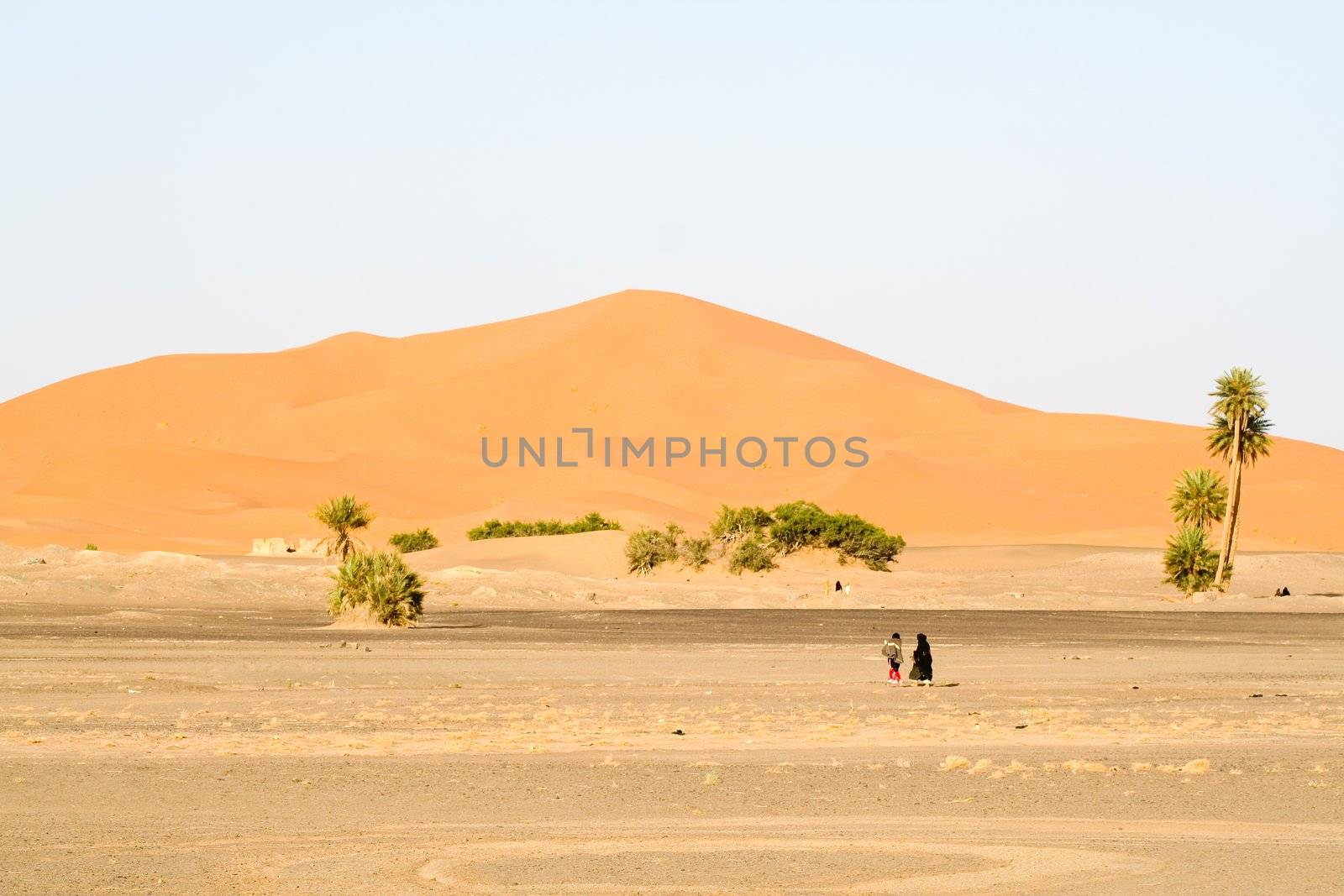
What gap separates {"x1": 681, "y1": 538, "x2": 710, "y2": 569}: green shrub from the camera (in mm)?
56125

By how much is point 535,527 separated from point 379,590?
36972 mm

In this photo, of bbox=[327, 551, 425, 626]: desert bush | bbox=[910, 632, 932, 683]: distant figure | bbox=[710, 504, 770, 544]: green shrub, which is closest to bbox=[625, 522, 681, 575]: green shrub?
bbox=[710, 504, 770, 544]: green shrub

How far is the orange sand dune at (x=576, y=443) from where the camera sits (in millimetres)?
98188

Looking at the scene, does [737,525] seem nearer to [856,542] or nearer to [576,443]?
[856,542]

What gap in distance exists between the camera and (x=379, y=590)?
3497cm

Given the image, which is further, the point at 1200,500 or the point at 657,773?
the point at 1200,500

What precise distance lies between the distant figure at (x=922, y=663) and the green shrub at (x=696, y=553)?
3379cm

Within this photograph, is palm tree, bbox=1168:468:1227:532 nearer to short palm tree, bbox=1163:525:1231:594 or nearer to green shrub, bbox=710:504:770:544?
short palm tree, bbox=1163:525:1231:594

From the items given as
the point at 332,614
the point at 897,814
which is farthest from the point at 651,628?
the point at 897,814

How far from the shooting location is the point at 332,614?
1430 inches

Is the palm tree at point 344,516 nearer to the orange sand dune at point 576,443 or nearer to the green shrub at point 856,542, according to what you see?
the green shrub at point 856,542

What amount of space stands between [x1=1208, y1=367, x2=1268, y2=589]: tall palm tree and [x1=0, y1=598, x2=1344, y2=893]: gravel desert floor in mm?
24133

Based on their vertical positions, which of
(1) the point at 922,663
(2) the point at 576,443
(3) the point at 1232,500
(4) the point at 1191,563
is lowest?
(1) the point at 922,663

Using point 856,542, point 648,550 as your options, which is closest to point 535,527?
point 648,550
